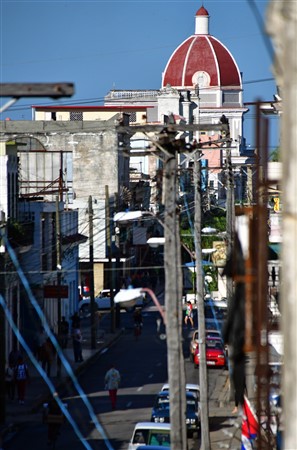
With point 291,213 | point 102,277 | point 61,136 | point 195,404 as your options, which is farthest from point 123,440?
point 61,136

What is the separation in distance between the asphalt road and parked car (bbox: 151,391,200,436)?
0.43 m

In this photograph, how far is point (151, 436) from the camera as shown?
1040 inches

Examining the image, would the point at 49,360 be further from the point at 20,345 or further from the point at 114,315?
the point at 114,315

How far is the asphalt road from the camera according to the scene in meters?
29.4

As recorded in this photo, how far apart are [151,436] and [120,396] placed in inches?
426

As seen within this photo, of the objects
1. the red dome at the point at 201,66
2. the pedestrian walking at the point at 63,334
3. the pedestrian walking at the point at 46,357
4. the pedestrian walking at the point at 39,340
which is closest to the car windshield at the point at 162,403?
the pedestrian walking at the point at 46,357

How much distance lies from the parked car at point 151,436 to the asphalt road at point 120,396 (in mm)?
1554

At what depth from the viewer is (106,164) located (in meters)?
76.9

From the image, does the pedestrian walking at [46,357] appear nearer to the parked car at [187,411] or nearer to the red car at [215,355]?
Answer: the red car at [215,355]

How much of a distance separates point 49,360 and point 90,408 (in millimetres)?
7570

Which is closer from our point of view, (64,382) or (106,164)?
(64,382)

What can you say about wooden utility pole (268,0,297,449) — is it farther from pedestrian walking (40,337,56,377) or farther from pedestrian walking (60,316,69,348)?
pedestrian walking (60,316,69,348)

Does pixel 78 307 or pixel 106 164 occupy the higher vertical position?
pixel 106 164

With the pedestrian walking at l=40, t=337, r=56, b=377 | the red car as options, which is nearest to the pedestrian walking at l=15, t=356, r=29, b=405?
the pedestrian walking at l=40, t=337, r=56, b=377
